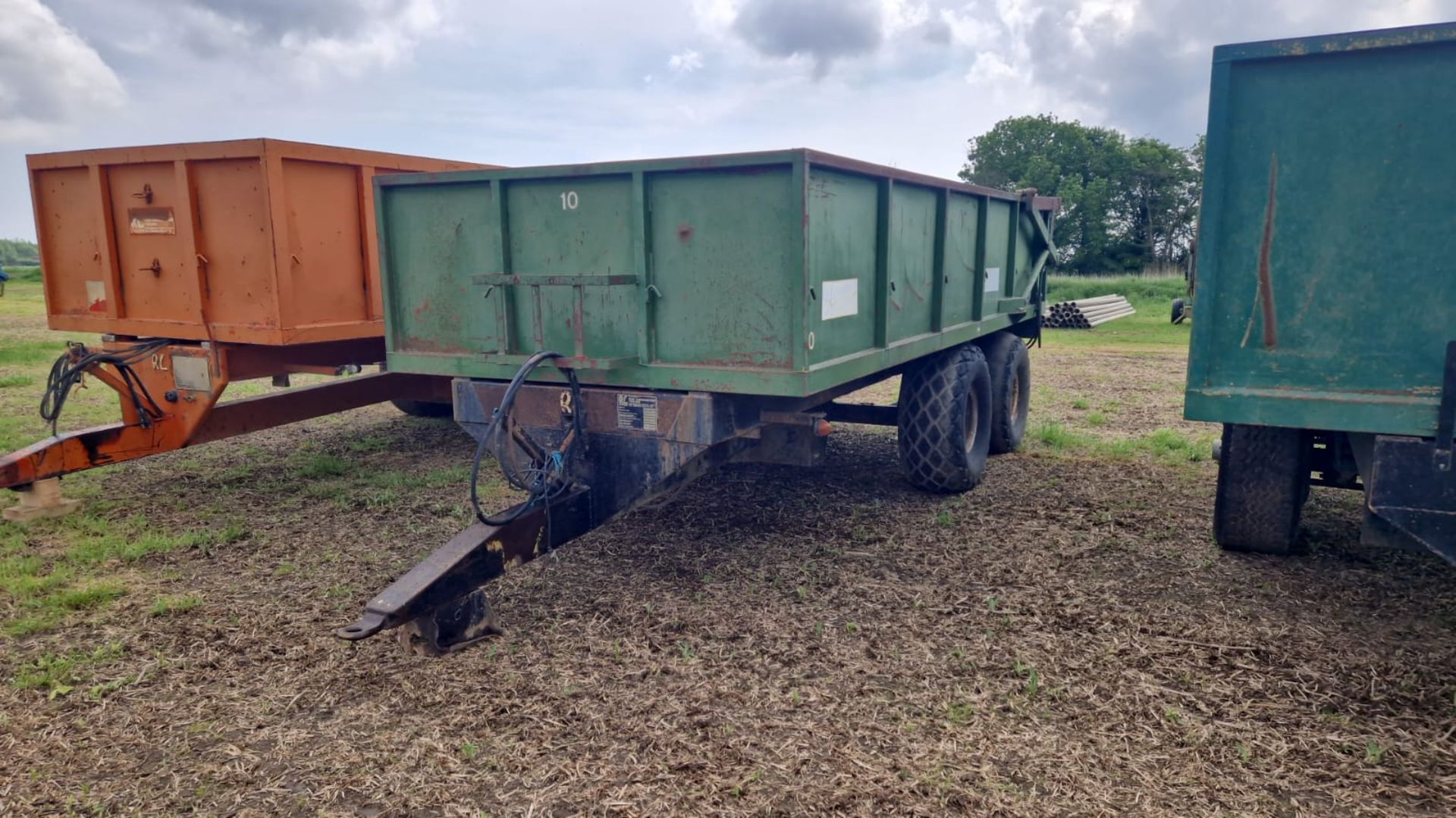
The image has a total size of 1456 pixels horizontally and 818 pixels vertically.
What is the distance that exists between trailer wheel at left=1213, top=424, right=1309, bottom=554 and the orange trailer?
4780 millimetres

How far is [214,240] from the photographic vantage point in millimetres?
5395

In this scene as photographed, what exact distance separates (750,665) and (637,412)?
114 centimetres

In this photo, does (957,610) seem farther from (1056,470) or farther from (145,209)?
(145,209)

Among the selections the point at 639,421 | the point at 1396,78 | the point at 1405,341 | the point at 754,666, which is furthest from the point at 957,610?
the point at 1396,78

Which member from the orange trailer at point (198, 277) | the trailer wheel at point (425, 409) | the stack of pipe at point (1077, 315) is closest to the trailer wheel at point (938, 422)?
the orange trailer at point (198, 277)

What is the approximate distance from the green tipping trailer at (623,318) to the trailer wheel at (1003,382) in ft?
7.17

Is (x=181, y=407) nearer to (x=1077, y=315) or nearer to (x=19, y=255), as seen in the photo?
(x=1077, y=315)

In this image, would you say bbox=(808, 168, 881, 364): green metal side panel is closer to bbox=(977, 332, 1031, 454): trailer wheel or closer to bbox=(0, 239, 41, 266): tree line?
bbox=(977, 332, 1031, 454): trailer wheel

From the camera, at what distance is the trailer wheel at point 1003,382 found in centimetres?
693

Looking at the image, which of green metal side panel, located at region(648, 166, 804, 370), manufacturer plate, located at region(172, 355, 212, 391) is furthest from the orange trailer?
green metal side panel, located at region(648, 166, 804, 370)

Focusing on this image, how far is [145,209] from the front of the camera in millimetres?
5586

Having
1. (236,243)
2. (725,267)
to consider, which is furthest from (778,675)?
(236,243)

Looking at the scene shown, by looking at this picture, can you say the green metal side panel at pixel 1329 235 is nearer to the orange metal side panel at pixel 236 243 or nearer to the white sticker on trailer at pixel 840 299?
the white sticker on trailer at pixel 840 299

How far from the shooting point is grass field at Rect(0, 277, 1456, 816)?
2.81 meters
